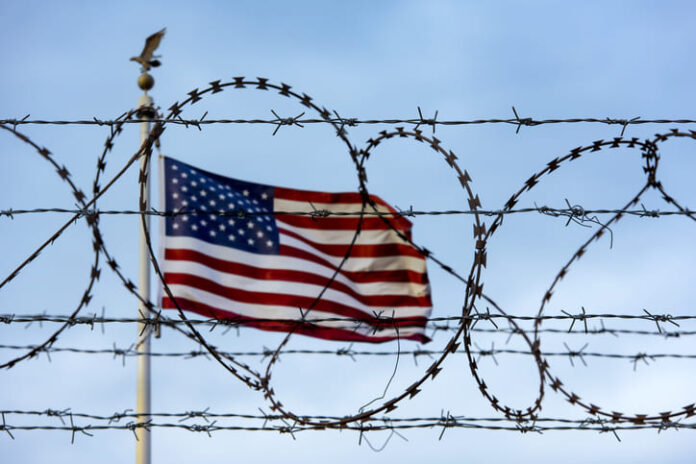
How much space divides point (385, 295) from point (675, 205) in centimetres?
594

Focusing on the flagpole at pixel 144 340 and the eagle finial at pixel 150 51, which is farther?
the eagle finial at pixel 150 51

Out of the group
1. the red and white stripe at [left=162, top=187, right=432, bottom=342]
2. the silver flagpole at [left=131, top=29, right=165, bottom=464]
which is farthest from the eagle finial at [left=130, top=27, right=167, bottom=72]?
the red and white stripe at [left=162, top=187, right=432, bottom=342]

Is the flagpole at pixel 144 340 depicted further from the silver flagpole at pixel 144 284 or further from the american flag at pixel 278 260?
the american flag at pixel 278 260

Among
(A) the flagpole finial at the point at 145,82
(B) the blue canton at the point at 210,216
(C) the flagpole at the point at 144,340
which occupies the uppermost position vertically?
(A) the flagpole finial at the point at 145,82

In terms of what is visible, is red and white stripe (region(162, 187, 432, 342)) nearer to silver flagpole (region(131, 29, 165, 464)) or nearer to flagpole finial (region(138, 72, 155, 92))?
silver flagpole (region(131, 29, 165, 464))

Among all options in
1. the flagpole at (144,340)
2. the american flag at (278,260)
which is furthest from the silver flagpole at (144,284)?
the american flag at (278,260)

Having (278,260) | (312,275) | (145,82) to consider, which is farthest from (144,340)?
(312,275)

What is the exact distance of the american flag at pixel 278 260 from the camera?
35.5 feet

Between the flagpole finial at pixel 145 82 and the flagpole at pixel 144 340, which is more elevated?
the flagpole finial at pixel 145 82

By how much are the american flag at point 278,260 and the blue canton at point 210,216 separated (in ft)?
0.04

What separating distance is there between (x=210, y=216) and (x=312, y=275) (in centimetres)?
132

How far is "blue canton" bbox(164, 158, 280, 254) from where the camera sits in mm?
11000

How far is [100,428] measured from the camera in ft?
19.9

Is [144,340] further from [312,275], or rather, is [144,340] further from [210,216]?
[312,275]
